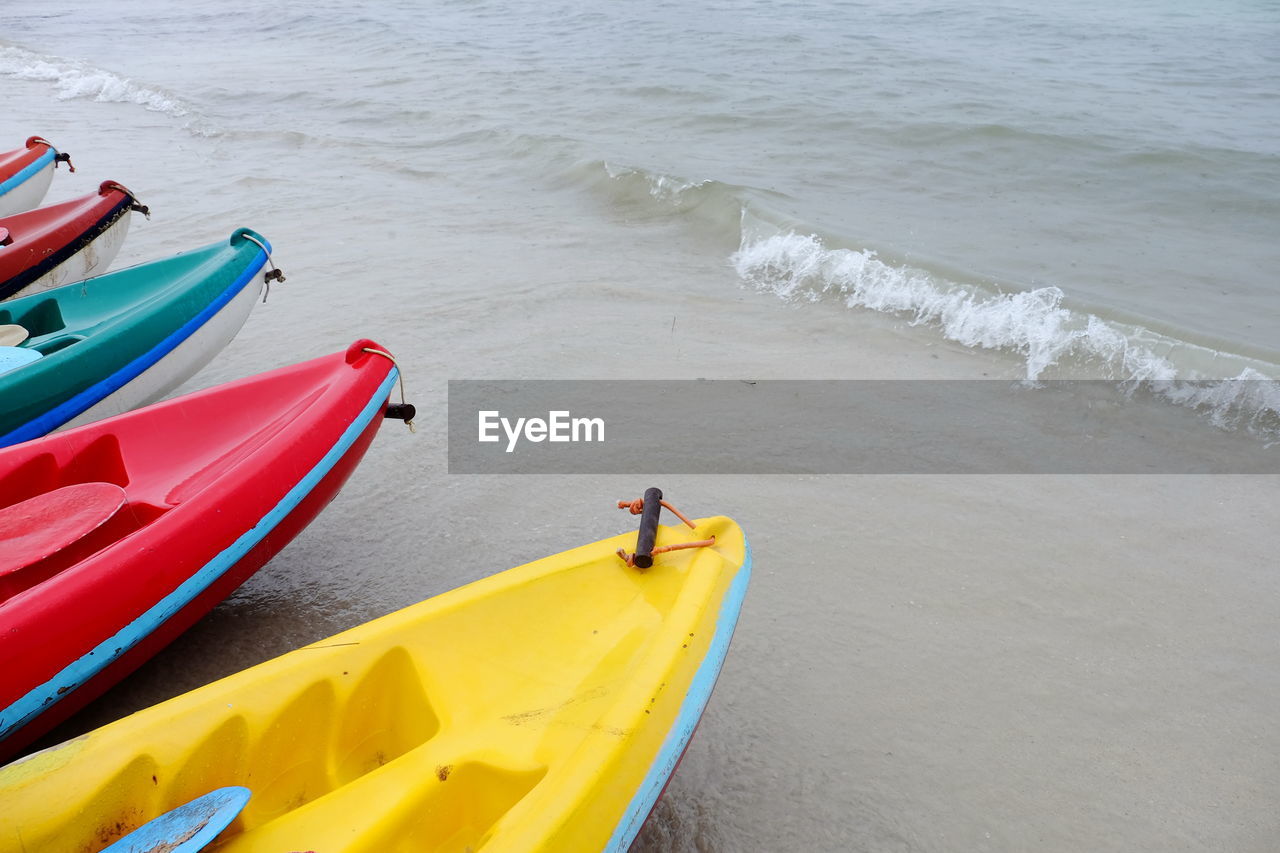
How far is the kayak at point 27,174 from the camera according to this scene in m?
6.91

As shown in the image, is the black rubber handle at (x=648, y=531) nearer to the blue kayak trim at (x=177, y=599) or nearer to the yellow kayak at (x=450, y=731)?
the yellow kayak at (x=450, y=731)

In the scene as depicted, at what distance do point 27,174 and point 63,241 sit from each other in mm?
2380

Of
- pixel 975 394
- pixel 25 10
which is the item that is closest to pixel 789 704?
pixel 975 394

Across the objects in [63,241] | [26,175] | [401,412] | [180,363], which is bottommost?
[180,363]

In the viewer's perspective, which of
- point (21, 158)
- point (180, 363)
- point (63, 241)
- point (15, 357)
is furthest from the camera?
point (21, 158)

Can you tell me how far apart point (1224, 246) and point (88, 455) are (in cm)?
812

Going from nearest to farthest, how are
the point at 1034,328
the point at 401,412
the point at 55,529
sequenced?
the point at 55,529 < the point at 401,412 < the point at 1034,328

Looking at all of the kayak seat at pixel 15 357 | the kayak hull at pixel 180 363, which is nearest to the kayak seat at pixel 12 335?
the kayak seat at pixel 15 357

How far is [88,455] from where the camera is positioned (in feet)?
10.4

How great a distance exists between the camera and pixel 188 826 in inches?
73.7

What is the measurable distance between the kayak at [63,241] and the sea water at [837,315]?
1.01m

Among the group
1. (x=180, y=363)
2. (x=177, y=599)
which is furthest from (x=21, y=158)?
(x=177, y=599)

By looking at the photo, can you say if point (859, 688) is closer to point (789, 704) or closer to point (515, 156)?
point (789, 704)

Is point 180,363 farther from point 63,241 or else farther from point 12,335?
point 63,241
